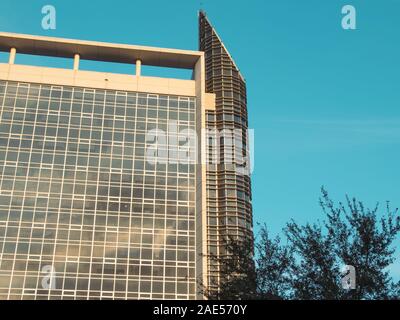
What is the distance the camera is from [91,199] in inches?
2244

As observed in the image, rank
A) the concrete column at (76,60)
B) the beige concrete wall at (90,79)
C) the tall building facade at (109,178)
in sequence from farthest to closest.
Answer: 1. the concrete column at (76,60)
2. the beige concrete wall at (90,79)
3. the tall building facade at (109,178)

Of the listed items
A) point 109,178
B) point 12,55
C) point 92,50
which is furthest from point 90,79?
point 109,178

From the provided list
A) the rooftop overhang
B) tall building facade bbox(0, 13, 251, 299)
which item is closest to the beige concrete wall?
tall building facade bbox(0, 13, 251, 299)

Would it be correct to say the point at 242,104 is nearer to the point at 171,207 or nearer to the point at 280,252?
the point at 171,207

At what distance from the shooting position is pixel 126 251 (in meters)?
54.6

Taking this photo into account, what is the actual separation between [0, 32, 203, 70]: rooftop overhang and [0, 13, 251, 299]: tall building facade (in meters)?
0.15

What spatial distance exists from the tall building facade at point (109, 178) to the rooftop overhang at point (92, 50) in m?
0.15

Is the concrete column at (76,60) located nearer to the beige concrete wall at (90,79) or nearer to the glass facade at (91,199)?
the beige concrete wall at (90,79)

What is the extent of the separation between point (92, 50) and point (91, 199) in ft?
66.6

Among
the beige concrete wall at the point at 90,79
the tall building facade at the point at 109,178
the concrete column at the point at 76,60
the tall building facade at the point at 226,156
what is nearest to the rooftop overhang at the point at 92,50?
the tall building facade at the point at 109,178

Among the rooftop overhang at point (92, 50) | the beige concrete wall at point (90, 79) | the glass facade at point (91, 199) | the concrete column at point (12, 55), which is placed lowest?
the glass facade at point (91, 199)

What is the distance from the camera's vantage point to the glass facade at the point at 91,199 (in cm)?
5275

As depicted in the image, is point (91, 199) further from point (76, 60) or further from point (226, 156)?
point (76, 60)

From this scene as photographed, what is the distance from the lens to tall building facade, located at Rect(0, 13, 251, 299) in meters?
53.2
